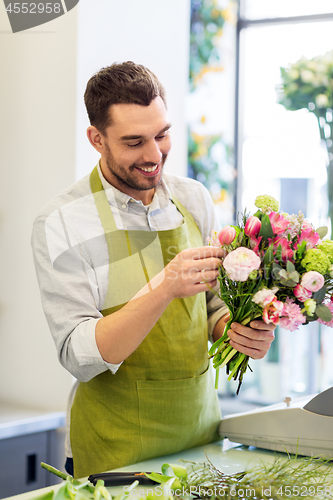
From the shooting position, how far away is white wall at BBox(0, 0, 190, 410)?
1.84 m

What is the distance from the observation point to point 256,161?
10.8 ft

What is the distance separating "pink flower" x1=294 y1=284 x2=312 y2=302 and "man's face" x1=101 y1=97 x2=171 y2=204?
0.50 meters

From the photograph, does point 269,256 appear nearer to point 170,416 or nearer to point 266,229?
point 266,229

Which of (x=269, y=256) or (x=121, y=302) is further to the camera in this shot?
(x=121, y=302)

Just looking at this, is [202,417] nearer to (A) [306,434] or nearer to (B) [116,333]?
(A) [306,434]

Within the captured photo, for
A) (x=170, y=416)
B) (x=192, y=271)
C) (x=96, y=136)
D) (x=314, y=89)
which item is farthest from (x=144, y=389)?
(x=314, y=89)

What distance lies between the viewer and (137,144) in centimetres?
127

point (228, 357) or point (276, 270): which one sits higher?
point (276, 270)

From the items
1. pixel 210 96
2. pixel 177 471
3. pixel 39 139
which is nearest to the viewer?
pixel 177 471

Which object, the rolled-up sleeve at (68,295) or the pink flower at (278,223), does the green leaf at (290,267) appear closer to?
the pink flower at (278,223)

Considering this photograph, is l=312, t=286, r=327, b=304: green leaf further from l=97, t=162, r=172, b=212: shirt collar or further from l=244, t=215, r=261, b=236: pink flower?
l=97, t=162, r=172, b=212: shirt collar

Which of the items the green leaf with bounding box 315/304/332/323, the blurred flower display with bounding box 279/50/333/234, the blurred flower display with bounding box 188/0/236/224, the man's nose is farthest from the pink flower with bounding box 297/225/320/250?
the blurred flower display with bounding box 188/0/236/224

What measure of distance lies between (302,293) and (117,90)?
26.9 inches

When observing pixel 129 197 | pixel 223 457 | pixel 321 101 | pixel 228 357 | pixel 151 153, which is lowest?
pixel 223 457
